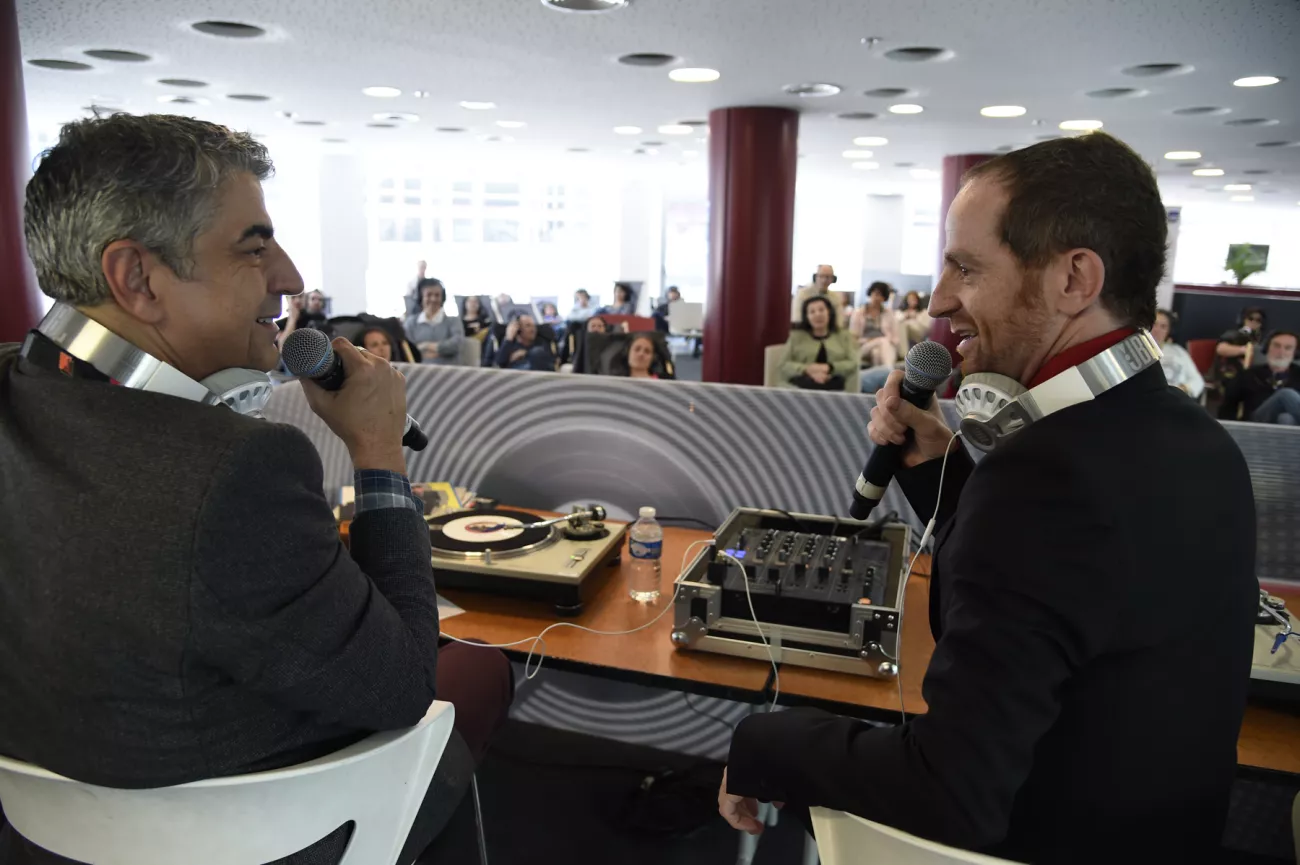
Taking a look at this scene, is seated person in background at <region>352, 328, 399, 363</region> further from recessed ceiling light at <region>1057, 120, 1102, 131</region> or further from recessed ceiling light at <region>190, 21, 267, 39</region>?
recessed ceiling light at <region>1057, 120, 1102, 131</region>

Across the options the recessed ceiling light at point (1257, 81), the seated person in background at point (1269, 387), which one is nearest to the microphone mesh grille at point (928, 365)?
the seated person in background at point (1269, 387)

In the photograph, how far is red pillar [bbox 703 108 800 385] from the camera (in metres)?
6.15

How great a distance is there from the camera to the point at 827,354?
5402mm

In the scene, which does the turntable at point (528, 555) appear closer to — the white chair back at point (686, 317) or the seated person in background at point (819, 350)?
the seated person in background at point (819, 350)

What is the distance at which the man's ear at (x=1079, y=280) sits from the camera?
37.7 inches

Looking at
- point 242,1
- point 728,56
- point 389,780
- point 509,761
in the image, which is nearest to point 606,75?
point 728,56

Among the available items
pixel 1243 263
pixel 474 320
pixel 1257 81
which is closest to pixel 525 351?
pixel 474 320

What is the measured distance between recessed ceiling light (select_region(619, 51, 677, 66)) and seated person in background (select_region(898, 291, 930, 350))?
131 inches

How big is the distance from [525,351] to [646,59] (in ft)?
7.79

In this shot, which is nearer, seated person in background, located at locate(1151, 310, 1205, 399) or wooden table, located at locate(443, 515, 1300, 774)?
wooden table, located at locate(443, 515, 1300, 774)

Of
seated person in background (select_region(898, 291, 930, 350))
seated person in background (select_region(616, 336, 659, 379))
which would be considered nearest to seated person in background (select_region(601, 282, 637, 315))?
seated person in background (select_region(898, 291, 930, 350))

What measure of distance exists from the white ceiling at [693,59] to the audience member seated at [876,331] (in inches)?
67.2

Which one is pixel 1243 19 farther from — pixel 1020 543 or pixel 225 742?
pixel 225 742

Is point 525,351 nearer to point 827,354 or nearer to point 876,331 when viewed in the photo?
point 827,354
